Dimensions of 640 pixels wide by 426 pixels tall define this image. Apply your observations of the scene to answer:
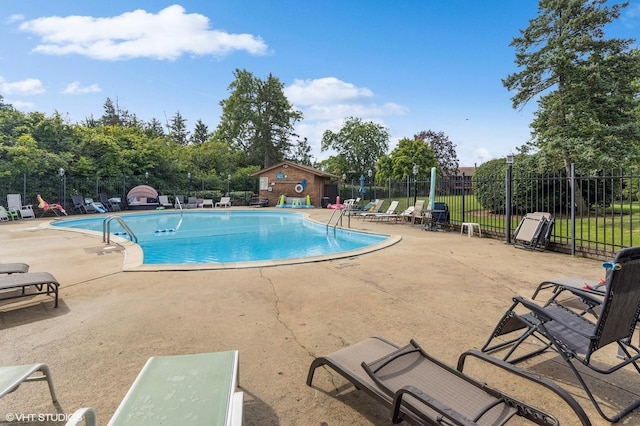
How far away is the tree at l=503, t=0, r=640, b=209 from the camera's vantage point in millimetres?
14031

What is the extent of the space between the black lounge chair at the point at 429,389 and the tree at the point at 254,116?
136 feet

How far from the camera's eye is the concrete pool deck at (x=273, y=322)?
2371 mm

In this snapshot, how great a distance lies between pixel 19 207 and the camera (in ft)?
54.8

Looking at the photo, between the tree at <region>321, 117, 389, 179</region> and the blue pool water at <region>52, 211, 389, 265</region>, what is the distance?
94.1ft

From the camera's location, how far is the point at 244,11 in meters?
13.3

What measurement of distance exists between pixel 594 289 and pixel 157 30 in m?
15.9

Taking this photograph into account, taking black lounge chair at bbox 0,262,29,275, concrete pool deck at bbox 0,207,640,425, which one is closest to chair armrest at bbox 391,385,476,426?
concrete pool deck at bbox 0,207,640,425

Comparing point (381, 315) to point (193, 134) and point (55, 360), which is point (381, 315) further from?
point (193, 134)

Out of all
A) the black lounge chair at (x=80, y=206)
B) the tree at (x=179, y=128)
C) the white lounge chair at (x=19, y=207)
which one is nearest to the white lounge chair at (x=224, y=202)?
the black lounge chair at (x=80, y=206)

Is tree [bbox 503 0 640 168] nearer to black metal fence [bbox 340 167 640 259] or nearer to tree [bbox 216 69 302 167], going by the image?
black metal fence [bbox 340 167 640 259]

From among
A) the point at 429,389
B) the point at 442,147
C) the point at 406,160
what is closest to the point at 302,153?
the point at 406,160

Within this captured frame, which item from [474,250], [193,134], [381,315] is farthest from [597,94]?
[193,134]

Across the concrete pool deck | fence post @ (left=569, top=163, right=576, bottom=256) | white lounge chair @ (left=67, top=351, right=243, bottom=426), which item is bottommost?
the concrete pool deck

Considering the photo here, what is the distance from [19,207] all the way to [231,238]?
12.1 meters
